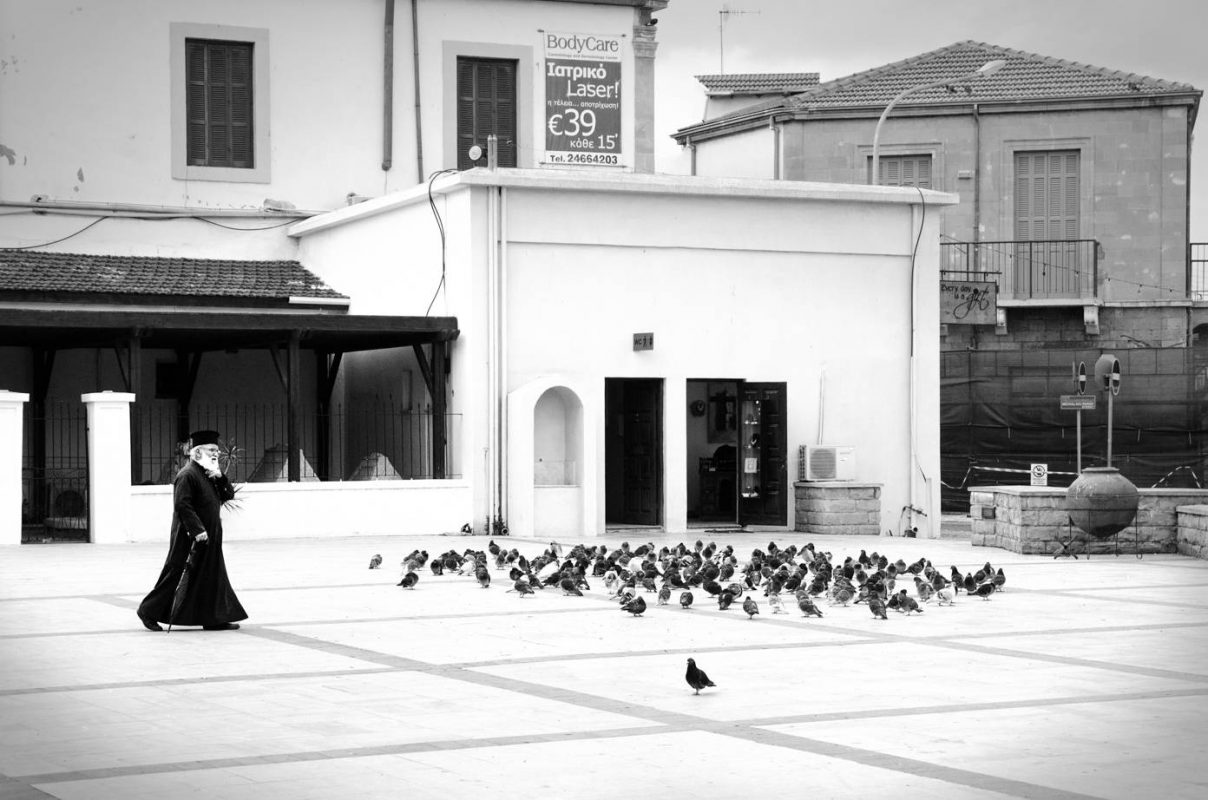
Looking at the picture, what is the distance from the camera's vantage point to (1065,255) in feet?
141

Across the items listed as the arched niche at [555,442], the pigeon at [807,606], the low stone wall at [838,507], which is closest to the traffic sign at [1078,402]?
the low stone wall at [838,507]

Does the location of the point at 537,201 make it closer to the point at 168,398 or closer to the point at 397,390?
the point at 397,390

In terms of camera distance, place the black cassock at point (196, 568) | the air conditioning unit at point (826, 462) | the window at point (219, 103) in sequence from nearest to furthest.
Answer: the black cassock at point (196, 568), the air conditioning unit at point (826, 462), the window at point (219, 103)

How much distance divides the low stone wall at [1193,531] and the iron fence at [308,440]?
1048 centimetres

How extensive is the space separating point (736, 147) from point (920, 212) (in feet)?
60.4

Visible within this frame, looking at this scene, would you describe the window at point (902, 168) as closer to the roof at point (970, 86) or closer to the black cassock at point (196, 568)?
the roof at point (970, 86)

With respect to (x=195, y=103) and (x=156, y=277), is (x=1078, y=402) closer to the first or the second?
(x=156, y=277)

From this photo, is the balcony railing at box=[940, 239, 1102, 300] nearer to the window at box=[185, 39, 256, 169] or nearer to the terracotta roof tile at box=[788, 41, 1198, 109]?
the terracotta roof tile at box=[788, 41, 1198, 109]

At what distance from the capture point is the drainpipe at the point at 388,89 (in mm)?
31656

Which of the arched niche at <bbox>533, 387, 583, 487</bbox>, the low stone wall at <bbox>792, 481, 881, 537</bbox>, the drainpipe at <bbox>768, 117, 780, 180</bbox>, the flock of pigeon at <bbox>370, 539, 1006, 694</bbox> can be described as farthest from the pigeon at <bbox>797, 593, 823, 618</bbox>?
the drainpipe at <bbox>768, 117, 780, 180</bbox>

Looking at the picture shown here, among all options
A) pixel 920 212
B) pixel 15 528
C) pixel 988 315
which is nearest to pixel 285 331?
pixel 15 528

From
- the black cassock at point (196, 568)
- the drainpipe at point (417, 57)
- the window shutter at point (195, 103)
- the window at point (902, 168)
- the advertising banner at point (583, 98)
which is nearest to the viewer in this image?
the black cassock at point (196, 568)

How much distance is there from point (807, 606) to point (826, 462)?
11.6 meters

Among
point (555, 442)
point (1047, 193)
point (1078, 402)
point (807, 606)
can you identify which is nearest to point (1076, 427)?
point (1078, 402)
